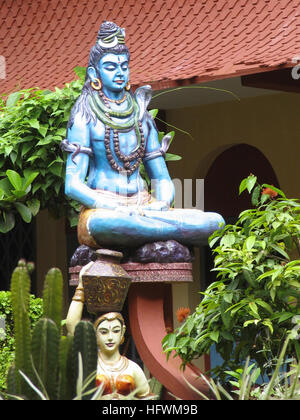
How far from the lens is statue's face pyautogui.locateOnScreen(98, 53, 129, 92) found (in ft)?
20.1

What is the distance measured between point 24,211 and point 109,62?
1.62 metres

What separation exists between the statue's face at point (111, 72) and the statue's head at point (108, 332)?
1.38 m

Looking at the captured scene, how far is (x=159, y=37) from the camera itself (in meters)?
9.47


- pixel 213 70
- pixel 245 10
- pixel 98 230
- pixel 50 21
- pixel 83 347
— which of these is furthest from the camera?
pixel 50 21

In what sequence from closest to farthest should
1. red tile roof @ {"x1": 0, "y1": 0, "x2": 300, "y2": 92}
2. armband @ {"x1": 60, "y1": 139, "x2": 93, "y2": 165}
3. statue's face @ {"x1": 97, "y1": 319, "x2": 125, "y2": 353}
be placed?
1. statue's face @ {"x1": 97, "y1": 319, "x2": 125, "y2": 353}
2. armband @ {"x1": 60, "y1": 139, "x2": 93, "y2": 165}
3. red tile roof @ {"x1": 0, "y1": 0, "x2": 300, "y2": 92}

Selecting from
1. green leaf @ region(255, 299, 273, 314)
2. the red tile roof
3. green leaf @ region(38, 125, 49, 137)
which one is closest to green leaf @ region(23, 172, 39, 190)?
green leaf @ region(38, 125, 49, 137)

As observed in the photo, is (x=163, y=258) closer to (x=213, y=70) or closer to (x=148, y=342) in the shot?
(x=148, y=342)

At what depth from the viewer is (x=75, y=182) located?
19.6ft

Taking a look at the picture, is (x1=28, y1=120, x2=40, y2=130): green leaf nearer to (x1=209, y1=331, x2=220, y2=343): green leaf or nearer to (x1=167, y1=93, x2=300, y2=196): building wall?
(x1=209, y1=331, x2=220, y2=343): green leaf

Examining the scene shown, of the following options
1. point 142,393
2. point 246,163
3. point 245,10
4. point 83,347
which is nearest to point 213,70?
point 245,10

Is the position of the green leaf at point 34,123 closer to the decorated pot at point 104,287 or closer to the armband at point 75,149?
the armband at point 75,149

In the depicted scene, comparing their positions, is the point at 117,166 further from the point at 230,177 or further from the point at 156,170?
the point at 230,177

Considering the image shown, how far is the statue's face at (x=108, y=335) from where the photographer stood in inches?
212

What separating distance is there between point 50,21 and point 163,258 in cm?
504
